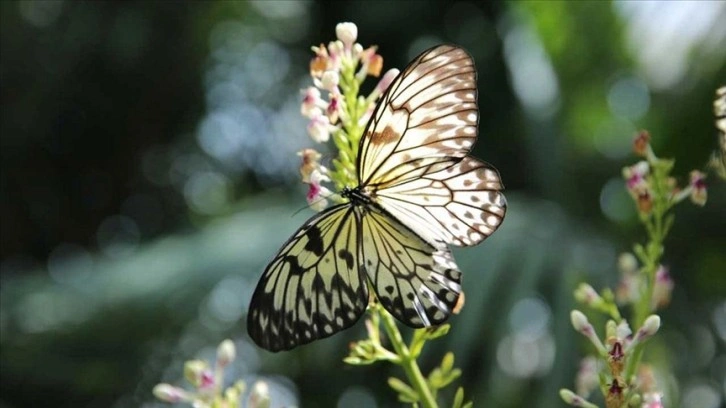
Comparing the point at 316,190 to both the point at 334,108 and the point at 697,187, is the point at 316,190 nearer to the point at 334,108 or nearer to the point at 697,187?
the point at 334,108

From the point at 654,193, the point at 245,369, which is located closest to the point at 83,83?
the point at 245,369

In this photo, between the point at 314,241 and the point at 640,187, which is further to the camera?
the point at 640,187

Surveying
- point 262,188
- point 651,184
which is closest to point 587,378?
point 651,184

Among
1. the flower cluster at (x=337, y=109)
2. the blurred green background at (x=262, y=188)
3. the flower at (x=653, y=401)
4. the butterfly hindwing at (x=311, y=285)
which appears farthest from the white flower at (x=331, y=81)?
the blurred green background at (x=262, y=188)

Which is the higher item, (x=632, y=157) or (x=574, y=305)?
Result: (x=632, y=157)

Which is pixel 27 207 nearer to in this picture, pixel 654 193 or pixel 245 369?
pixel 245 369

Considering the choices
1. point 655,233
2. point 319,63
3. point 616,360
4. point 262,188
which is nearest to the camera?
point 616,360

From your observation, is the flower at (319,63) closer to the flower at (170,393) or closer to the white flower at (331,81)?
the white flower at (331,81)

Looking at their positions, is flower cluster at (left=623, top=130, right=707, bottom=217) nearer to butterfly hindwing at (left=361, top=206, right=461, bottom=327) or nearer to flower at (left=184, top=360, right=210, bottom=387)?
butterfly hindwing at (left=361, top=206, right=461, bottom=327)
